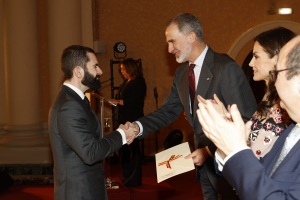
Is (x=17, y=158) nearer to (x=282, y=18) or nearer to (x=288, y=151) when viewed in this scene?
(x=288, y=151)

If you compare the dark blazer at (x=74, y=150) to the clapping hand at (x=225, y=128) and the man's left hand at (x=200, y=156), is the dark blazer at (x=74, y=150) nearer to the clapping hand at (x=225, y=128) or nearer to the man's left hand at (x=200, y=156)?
the man's left hand at (x=200, y=156)

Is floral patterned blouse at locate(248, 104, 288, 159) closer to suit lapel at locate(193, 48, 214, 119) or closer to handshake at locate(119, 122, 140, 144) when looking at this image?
suit lapel at locate(193, 48, 214, 119)

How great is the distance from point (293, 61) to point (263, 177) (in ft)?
1.17

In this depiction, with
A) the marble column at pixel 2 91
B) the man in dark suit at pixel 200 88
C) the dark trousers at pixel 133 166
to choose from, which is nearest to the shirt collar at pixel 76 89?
the man in dark suit at pixel 200 88

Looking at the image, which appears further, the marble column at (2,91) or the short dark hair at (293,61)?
the marble column at (2,91)

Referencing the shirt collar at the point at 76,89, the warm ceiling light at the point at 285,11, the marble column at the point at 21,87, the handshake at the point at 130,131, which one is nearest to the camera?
the shirt collar at the point at 76,89

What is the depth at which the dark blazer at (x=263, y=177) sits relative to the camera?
3.01 ft

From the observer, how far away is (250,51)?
6688 mm

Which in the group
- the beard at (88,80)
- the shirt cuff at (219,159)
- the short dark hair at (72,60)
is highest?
the short dark hair at (72,60)

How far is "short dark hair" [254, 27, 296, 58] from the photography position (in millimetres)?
1923

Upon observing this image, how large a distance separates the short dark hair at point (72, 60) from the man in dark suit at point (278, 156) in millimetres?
1427

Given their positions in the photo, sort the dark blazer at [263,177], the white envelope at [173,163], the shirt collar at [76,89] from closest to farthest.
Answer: the dark blazer at [263,177] < the white envelope at [173,163] < the shirt collar at [76,89]

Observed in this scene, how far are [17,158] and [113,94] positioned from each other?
84.7 inches

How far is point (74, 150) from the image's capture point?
6.52 feet
